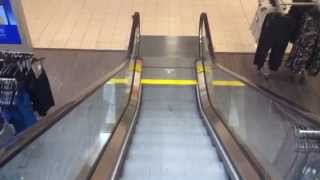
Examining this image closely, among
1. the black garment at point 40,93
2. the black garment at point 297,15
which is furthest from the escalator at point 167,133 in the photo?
the black garment at point 297,15

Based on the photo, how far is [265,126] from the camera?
4.22 m

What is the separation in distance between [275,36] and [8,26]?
346 cm

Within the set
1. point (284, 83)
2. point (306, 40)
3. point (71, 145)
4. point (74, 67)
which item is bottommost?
point (71, 145)

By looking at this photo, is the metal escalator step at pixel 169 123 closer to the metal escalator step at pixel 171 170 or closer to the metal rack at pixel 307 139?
the metal escalator step at pixel 171 170

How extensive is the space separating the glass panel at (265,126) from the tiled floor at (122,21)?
186 cm

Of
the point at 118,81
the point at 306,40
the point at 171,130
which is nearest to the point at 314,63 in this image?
the point at 306,40

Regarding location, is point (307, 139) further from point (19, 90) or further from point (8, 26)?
point (8, 26)

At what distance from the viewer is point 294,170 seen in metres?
2.82

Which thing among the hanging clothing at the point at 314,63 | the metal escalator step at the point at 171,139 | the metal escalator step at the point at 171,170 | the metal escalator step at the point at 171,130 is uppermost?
the hanging clothing at the point at 314,63

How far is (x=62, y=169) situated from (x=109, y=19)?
549cm

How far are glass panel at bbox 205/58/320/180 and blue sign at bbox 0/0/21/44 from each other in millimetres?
2570

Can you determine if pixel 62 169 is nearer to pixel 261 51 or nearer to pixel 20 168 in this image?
pixel 20 168

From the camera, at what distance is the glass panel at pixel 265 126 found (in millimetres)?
2787

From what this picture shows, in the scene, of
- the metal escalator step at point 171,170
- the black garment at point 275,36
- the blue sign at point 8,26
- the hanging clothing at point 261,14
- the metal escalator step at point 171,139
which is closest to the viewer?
the metal escalator step at point 171,170
